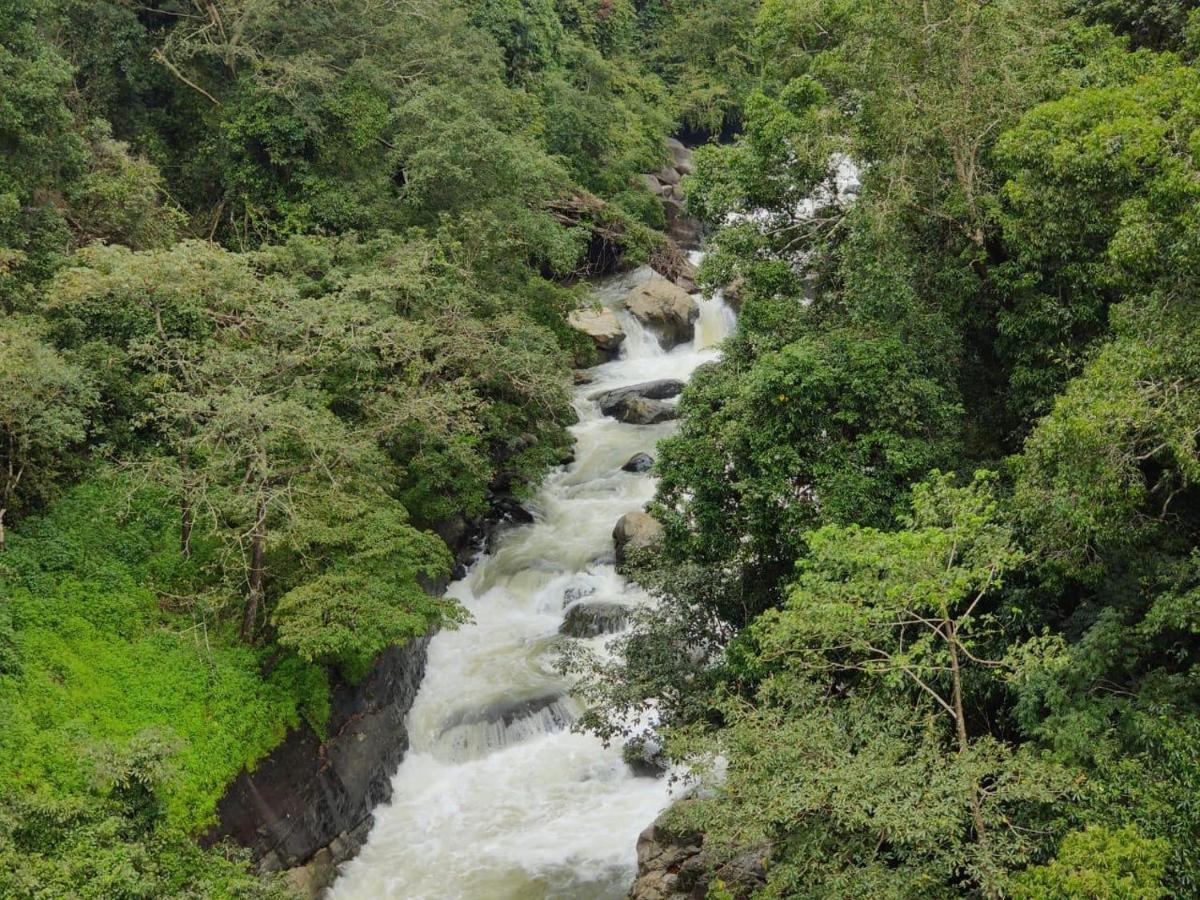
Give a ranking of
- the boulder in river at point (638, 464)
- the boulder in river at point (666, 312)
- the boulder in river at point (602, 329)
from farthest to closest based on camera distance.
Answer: the boulder in river at point (666, 312) → the boulder in river at point (602, 329) → the boulder in river at point (638, 464)

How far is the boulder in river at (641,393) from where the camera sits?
2567cm

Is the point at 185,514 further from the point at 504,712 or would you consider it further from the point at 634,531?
the point at 634,531

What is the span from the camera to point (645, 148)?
3472 centimetres

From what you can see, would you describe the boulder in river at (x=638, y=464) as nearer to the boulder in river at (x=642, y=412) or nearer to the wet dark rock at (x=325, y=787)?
the boulder in river at (x=642, y=412)

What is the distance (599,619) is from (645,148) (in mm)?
22589

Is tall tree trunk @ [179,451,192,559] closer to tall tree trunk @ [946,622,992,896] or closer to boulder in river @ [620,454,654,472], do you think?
tall tree trunk @ [946,622,992,896]

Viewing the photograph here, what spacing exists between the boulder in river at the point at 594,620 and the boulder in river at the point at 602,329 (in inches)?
447

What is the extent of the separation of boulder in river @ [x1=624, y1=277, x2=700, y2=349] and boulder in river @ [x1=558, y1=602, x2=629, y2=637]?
12763 mm

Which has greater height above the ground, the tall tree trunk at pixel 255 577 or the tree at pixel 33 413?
the tree at pixel 33 413

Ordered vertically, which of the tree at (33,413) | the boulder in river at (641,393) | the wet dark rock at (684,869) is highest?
the tree at (33,413)

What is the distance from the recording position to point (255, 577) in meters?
13.5

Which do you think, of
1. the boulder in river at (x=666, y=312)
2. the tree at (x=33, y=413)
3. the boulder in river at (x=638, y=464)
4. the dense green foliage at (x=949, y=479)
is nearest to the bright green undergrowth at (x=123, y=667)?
the tree at (x=33, y=413)

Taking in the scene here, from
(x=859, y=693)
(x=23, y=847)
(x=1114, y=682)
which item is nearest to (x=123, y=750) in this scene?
(x=23, y=847)

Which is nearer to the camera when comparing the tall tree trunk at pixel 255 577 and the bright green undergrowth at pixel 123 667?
the bright green undergrowth at pixel 123 667
